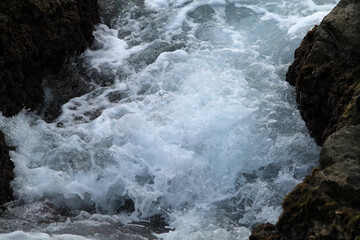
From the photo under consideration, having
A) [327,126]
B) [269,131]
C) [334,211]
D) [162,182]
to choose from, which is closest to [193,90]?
Answer: [269,131]

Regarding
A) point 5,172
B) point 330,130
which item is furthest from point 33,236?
point 330,130

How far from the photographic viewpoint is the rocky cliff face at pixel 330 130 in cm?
283

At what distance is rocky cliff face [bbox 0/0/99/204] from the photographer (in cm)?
504

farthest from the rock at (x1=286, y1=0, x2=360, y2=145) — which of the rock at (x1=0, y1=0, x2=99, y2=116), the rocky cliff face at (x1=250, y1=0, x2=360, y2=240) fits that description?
the rock at (x1=0, y1=0, x2=99, y2=116)

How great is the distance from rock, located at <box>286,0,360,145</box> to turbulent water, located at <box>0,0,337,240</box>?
1.24 feet

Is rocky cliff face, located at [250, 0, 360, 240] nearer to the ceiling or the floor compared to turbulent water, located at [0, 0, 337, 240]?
nearer to the ceiling

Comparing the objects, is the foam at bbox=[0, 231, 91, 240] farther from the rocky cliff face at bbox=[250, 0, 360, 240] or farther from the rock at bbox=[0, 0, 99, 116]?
the rock at bbox=[0, 0, 99, 116]

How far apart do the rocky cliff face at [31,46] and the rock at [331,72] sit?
3.30 meters

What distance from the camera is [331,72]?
4551 millimetres

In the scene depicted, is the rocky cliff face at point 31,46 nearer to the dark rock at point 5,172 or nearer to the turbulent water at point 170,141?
the dark rock at point 5,172

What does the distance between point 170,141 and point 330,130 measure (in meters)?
1.88

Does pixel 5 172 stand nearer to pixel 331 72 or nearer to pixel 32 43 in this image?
pixel 32 43

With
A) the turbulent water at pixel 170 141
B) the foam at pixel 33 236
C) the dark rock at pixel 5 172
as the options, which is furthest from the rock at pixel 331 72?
the dark rock at pixel 5 172

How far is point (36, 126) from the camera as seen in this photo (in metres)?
5.29
